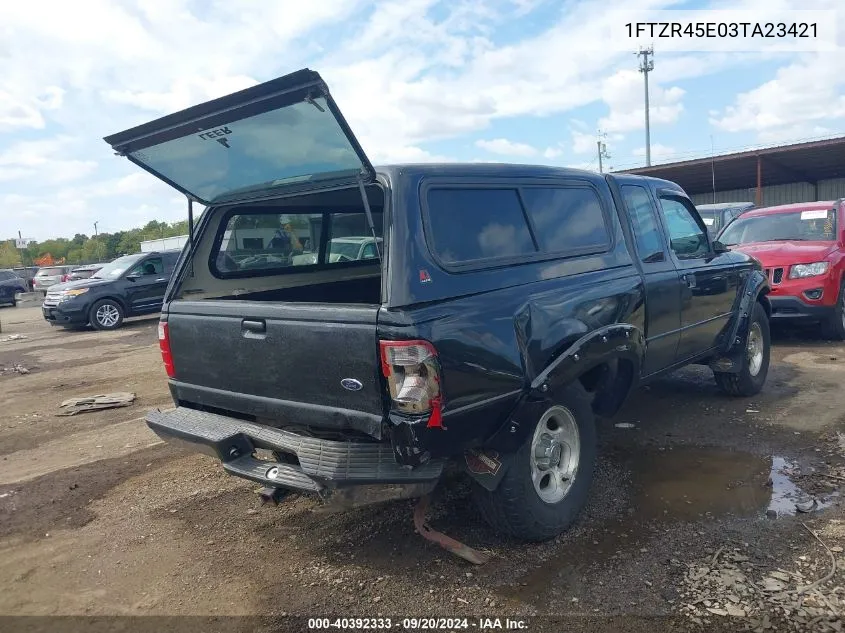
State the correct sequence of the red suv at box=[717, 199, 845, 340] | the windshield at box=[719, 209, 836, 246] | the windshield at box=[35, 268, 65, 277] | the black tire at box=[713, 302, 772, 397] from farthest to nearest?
the windshield at box=[35, 268, 65, 277], the windshield at box=[719, 209, 836, 246], the red suv at box=[717, 199, 845, 340], the black tire at box=[713, 302, 772, 397]

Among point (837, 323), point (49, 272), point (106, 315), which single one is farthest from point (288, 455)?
point (49, 272)

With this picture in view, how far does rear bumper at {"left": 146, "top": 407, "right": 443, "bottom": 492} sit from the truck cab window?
291cm

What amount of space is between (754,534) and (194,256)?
3552 millimetres

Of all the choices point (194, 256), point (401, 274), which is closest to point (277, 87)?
point (401, 274)

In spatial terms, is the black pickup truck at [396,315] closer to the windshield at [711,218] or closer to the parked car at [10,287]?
the windshield at [711,218]

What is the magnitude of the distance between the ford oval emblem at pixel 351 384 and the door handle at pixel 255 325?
1.82ft

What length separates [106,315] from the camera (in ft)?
46.3

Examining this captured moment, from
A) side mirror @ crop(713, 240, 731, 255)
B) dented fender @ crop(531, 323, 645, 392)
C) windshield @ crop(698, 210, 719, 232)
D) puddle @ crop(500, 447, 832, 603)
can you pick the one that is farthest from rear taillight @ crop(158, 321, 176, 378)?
windshield @ crop(698, 210, 719, 232)

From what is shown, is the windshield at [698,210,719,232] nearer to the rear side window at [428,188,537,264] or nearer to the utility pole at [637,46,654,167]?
the rear side window at [428,188,537,264]

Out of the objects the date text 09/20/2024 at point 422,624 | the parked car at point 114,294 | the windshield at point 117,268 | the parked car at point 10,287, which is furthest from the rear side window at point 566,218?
the parked car at point 10,287

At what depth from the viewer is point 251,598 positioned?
3049 millimetres

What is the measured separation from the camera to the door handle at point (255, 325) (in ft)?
10.6

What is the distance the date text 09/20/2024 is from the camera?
2756 mm

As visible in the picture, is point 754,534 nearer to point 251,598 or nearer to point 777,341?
point 251,598
